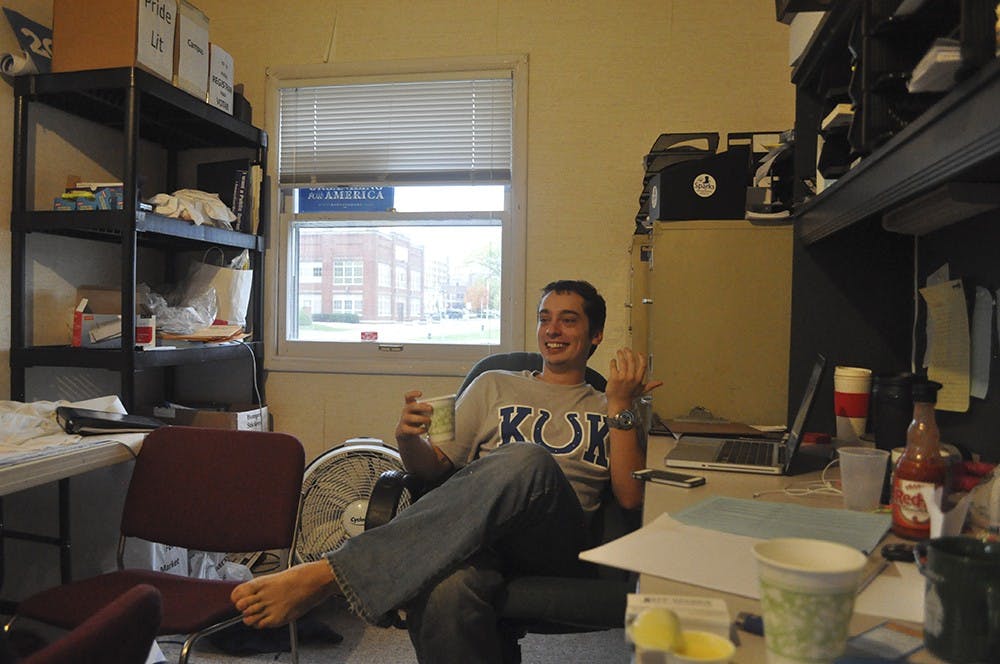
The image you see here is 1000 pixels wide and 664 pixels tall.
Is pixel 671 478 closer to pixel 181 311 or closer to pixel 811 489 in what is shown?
pixel 811 489

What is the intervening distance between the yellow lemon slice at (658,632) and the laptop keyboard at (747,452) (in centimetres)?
105

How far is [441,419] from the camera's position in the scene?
63.2 inches

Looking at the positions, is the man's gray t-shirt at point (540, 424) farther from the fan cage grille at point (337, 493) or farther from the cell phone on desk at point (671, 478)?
the fan cage grille at point (337, 493)

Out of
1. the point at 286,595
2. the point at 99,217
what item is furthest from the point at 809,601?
the point at 99,217

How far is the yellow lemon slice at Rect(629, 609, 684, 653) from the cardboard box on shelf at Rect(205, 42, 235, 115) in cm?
283

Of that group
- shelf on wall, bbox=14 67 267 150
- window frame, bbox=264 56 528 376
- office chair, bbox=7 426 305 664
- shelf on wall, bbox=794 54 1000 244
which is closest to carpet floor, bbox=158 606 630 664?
office chair, bbox=7 426 305 664

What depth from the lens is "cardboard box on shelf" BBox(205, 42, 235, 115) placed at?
2.89m

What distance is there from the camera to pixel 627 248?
9.86 ft

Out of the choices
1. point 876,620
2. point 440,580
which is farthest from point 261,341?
point 876,620

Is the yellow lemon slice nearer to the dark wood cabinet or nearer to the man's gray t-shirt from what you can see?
the dark wood cabinet

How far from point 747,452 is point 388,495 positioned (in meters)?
0.85

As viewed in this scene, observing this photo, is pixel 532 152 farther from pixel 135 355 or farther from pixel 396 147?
pixel 135 355

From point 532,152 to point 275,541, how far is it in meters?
1.93

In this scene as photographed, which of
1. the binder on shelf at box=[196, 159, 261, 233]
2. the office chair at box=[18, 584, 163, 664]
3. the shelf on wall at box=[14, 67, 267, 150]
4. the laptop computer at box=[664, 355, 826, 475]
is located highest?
the shelf on wall at box=[14, 67, 267, 150]
